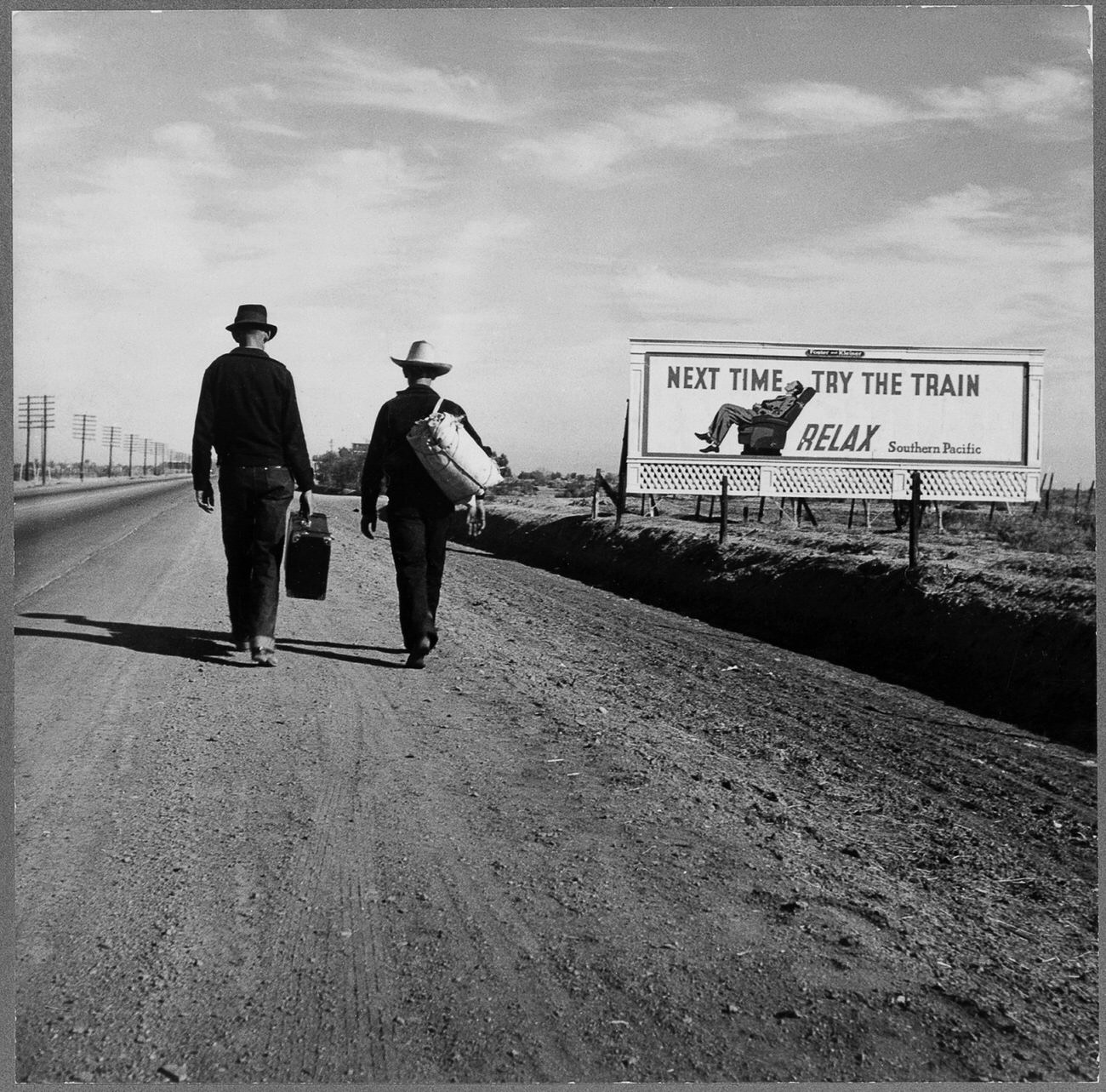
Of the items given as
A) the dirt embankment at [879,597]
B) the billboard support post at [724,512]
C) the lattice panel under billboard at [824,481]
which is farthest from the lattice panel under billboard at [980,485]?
the billboard support post at [724,512]

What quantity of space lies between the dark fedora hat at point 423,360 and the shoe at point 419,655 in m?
1.54

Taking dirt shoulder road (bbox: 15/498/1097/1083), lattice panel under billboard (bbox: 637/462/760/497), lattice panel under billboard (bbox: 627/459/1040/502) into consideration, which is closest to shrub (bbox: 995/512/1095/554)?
lattice panel under billboard (bbox: 627/459/1040/502)

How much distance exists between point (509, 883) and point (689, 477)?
435 inches

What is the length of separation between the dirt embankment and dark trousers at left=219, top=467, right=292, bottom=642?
4740 mm

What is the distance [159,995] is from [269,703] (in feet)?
7.26

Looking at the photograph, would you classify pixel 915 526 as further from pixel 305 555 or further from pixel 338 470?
pixel 305 555

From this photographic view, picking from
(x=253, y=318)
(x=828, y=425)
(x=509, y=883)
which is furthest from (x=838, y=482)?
(x=509, y=883)

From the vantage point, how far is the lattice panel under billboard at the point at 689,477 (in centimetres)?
1373

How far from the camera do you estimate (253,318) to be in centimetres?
454

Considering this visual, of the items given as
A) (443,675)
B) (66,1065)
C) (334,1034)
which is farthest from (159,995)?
(443,675)

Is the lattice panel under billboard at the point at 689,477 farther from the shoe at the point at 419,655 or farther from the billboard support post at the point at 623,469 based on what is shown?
the shoe at the point at 419,655

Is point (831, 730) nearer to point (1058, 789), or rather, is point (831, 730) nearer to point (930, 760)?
point (930, 760)

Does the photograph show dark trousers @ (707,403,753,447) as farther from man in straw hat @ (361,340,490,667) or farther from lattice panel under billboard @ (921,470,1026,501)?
man in straw hat @ (361,340,490,667)

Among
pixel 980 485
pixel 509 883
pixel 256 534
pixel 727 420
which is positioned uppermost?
→ pixel 727 420
